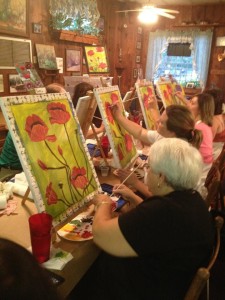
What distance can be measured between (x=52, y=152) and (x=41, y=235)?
1.39 ft

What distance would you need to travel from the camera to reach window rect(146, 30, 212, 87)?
650 centimetres

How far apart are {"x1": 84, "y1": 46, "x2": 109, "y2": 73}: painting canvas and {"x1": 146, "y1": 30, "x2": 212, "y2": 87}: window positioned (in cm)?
195

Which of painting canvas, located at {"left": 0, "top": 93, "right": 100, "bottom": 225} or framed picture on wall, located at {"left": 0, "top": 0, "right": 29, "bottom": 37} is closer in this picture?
painting canvas, located at {"left": 0, "top": 93, "right": 100, "bottom": 225}

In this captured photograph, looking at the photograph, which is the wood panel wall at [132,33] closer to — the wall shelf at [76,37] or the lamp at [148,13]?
the wall shelf at [76,37]

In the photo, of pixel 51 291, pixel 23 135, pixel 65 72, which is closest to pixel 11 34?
pixel 65 72

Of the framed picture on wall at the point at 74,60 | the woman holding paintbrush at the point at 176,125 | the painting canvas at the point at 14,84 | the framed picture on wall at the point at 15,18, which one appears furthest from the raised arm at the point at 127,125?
the framed picture on wall at the point at 74,60

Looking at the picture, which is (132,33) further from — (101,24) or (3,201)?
(3,201)

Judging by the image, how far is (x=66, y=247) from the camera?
3.84 ft

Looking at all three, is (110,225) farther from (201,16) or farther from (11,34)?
(201,16)

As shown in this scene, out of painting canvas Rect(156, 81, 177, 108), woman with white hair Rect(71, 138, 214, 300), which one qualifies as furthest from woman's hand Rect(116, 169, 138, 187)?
painting canvas Rect(156, 81, 177, 108)

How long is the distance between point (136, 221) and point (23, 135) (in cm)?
59

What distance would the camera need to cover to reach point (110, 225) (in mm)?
1049

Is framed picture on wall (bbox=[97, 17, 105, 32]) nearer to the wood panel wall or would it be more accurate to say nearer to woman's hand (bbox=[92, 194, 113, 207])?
the wood panel wall

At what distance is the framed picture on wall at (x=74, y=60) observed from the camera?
16.4 ft
